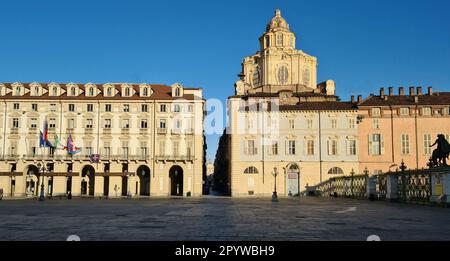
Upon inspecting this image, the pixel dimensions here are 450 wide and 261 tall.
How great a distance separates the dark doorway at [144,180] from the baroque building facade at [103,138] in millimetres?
2237

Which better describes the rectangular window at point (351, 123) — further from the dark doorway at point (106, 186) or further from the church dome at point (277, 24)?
the dark doorway at point (106, 186)

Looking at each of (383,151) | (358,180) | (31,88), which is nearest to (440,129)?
(383,151)

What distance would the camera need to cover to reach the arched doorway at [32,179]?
220ft

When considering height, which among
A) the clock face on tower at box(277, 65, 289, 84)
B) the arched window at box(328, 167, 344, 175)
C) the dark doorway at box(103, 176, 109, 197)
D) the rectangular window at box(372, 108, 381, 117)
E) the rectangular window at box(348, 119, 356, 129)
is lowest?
the dark doorway at box(103, 176, 109, 197)

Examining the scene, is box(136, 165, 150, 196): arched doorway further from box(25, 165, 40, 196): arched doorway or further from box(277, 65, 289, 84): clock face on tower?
box(277, 65, 289, 84): clock face on tower

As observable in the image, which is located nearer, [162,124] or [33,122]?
[33,122]

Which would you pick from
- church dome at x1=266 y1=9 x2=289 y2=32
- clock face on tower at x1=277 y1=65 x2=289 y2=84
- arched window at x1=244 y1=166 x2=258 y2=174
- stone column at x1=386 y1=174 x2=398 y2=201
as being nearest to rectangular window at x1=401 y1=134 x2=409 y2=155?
arched window at x1=244 y1=166 x2=258 y2=174

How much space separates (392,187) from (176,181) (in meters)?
37.3

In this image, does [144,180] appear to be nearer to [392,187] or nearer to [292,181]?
[292,181]

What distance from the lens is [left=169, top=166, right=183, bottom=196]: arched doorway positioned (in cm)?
7081

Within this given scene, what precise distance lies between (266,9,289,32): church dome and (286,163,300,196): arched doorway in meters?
34.4

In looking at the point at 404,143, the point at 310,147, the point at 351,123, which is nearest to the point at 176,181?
the point at 310,147

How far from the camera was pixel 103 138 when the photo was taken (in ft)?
217

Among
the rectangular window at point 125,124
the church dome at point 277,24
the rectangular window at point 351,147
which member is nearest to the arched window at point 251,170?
the rectangular window at point 351,147
